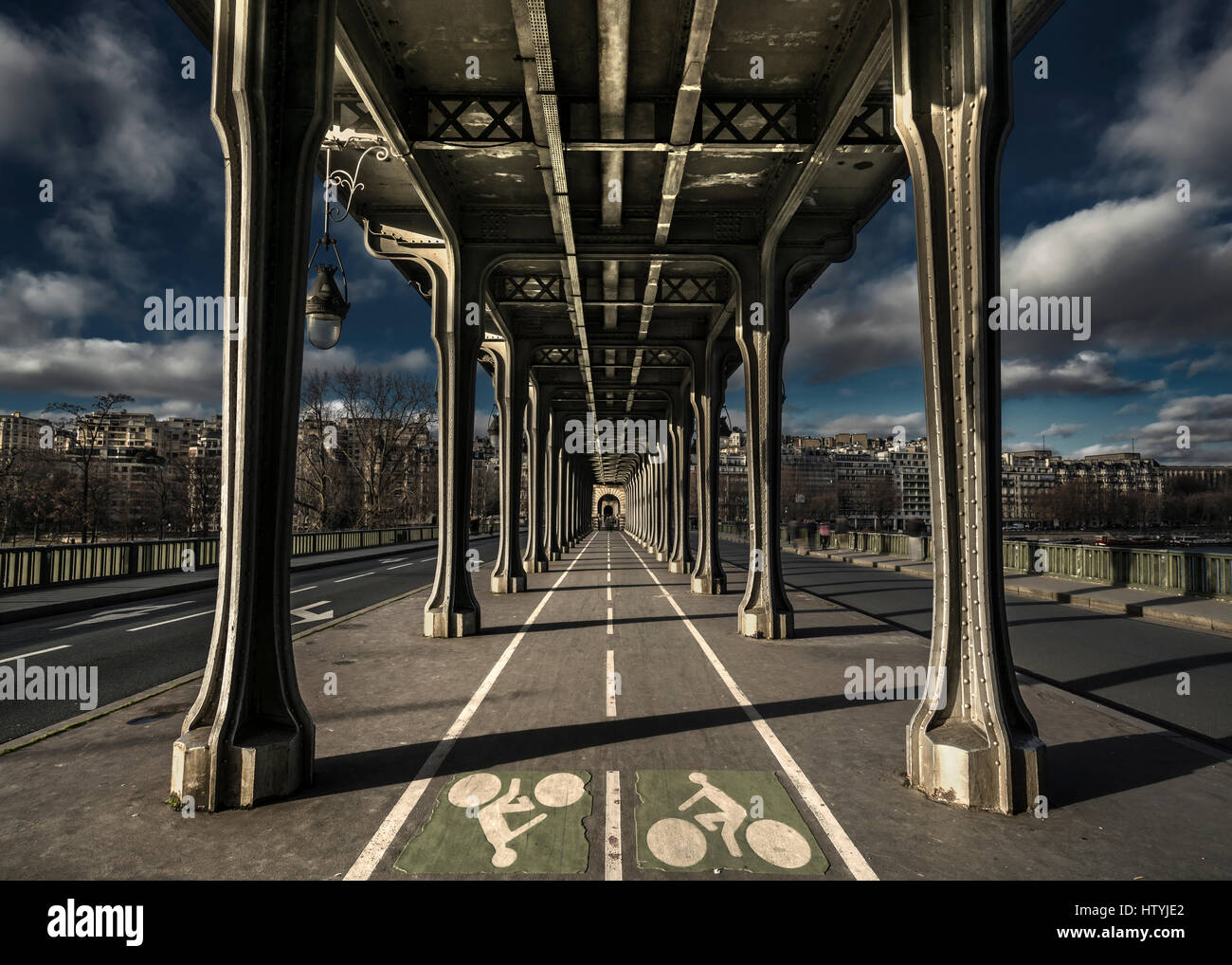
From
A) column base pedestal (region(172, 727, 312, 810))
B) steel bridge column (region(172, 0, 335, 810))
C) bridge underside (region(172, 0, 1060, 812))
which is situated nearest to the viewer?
column base pedestal (region(172, 727, 312, 810))

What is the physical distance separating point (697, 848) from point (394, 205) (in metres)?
13.9

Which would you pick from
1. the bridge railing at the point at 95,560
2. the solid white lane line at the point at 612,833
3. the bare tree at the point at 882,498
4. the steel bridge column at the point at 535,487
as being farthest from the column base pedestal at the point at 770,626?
the bare tree at the point at 882,498

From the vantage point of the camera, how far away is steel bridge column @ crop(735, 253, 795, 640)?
1267 cm

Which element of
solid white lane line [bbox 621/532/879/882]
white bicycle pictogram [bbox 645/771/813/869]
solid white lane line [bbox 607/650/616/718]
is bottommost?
solid white lane line [bbox 607/650/616/718]

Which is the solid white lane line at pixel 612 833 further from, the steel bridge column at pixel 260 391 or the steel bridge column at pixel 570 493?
the steel bridge column at pixel 570 493

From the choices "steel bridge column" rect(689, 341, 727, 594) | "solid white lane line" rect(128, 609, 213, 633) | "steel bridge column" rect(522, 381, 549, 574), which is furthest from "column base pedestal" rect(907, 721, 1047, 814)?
"steel bridge column" rect(522, 381, 549, 574)

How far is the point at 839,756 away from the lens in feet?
20.1

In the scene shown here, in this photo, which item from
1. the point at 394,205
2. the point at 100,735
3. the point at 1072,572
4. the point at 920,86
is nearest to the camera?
the point at 920,86

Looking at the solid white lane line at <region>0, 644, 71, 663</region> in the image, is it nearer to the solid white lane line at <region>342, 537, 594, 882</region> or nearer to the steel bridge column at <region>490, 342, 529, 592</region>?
the solid white lane line at <region>342, 537, 594, 882</region>

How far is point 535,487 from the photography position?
28016 mm

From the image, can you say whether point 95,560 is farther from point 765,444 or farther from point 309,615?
point 765,444

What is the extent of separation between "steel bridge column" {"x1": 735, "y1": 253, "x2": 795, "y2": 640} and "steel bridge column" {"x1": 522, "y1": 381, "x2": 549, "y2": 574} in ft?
50.6
